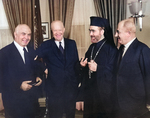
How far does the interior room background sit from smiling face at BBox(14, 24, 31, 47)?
7 cm

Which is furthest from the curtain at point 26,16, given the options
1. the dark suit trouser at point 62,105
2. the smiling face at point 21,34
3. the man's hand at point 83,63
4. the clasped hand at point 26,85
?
the dark suit trouser at point 62,105

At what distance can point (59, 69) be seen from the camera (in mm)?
1655

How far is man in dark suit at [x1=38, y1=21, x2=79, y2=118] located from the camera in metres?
1.65

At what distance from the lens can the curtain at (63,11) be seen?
1610mm

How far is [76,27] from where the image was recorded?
1.62 meters

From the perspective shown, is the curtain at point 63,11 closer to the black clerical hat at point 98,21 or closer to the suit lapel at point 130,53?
the black clerical hat at point 98,21

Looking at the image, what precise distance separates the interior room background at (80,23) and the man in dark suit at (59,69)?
0.26 feet

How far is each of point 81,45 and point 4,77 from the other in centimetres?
84

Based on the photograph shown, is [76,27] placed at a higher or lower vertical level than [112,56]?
higher

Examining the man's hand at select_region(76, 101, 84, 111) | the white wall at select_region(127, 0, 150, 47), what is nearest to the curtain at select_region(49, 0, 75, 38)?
the white wall at select_region(127, 0, 150, 47)

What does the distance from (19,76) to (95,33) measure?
857 mm

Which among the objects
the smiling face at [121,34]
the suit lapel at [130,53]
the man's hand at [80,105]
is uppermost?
the smiling face at [121,34]

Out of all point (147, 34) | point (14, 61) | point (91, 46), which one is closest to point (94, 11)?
point (91, 46)

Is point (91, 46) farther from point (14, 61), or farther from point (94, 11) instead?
point (14, 61)
